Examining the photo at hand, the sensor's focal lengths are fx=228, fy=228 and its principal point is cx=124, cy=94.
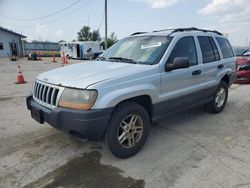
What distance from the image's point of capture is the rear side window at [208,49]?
15.3 ft

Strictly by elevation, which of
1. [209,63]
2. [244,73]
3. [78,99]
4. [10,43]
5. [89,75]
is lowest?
[244,73]

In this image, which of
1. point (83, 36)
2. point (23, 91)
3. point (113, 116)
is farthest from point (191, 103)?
point (83, 36)

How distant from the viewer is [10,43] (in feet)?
115

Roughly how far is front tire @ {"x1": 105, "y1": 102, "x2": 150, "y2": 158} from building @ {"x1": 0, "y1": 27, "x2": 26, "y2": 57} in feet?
116

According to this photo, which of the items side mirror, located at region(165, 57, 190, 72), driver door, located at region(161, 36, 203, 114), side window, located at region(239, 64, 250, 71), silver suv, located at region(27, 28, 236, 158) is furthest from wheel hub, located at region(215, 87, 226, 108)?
side window, located at region(239, 64, 250, 71)

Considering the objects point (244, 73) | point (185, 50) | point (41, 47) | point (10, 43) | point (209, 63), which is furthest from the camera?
point (41, 47)

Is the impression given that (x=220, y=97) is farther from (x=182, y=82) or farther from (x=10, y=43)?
(x=10, y=43)

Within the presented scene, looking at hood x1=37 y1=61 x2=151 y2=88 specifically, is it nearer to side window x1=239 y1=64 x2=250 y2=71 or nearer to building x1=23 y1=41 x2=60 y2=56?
side window x1=239 y1=64 x2=250 y2=71

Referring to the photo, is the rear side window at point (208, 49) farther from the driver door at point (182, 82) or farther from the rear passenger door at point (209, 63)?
the driver door at point (182, 82)

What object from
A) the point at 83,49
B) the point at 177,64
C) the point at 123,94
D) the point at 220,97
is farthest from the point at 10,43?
the point at 123,94

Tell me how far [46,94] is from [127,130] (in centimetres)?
129

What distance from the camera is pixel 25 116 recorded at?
522 centimetres

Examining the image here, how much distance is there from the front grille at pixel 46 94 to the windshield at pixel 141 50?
4.40ft

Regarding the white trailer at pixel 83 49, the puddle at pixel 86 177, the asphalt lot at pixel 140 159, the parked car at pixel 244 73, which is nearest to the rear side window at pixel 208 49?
the asphalt lot at pixel 140 159
